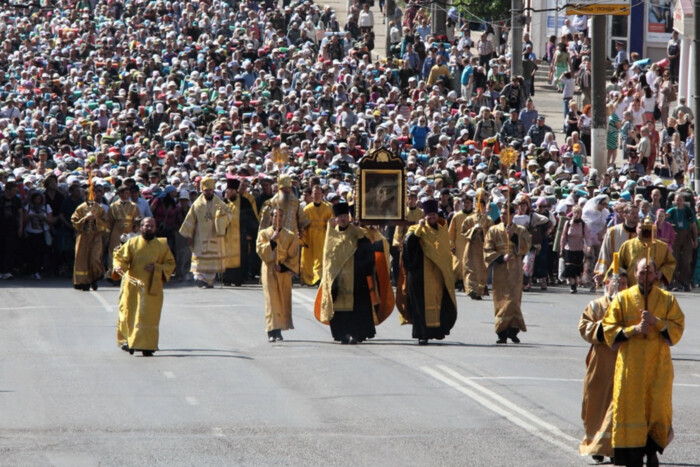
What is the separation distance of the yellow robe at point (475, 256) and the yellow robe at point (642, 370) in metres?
13.8

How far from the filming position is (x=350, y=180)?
101 ft

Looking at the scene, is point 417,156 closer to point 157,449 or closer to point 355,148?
point 355,148

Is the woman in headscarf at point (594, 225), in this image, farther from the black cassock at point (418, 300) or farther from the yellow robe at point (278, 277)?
the yellow robe at point (278, 277)

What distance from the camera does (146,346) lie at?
1819 cm

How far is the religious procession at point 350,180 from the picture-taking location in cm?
1838

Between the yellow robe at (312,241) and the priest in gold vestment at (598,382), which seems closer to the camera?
the priest in gold vestment at (598,382)

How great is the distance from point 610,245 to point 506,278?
1.69 m

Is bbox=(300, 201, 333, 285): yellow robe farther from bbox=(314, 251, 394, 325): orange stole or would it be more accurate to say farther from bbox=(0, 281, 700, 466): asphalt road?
bbox=(314, 251, 394, 325): orange stole

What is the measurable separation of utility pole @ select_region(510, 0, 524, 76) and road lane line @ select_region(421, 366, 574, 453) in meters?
20.9

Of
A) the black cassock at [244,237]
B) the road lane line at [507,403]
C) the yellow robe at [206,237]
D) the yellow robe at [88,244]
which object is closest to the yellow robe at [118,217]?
the yellow robe at [88,244]

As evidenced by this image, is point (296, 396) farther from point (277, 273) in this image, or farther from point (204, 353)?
point (277, 273)

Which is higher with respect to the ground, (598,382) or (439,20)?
(439,20)

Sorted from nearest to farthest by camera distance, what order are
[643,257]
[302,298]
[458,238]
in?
[643,257]
[302,298]
[458,238]

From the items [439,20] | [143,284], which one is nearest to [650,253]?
[143,284]
